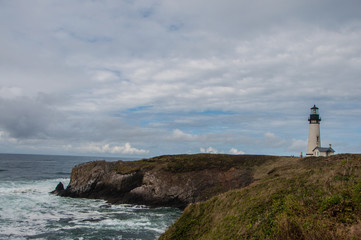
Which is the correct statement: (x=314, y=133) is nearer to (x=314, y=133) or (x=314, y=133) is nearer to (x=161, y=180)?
(x=314, y=133)

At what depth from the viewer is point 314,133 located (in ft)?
170

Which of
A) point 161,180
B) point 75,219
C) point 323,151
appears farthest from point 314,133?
point 75,219

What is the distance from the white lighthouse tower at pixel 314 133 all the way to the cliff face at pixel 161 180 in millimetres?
12805

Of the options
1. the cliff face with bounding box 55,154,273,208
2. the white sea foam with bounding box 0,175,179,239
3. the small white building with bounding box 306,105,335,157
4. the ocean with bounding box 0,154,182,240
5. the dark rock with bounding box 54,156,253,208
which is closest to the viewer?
the ocean with bounding box 0,154,182,240

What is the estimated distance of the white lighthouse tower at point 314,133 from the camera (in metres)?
51.6

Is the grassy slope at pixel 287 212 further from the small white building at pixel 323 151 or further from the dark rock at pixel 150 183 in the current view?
the small white building at pixel 323 151

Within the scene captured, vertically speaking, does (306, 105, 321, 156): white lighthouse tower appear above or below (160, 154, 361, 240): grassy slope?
above

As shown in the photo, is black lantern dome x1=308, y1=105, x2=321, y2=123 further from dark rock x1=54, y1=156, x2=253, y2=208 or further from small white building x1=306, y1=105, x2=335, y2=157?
dark rock x1=54, y1=156, x2=253, y2=208

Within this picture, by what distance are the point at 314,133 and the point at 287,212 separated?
1877 inches

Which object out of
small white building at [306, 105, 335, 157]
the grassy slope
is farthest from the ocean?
small white building at [306, 105, 335, 157]

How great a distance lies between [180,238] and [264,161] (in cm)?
3830

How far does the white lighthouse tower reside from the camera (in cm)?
5159

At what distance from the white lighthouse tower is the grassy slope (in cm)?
4102

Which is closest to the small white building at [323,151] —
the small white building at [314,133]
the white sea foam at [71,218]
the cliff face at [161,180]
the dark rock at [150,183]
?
the small white building at [314,133]
